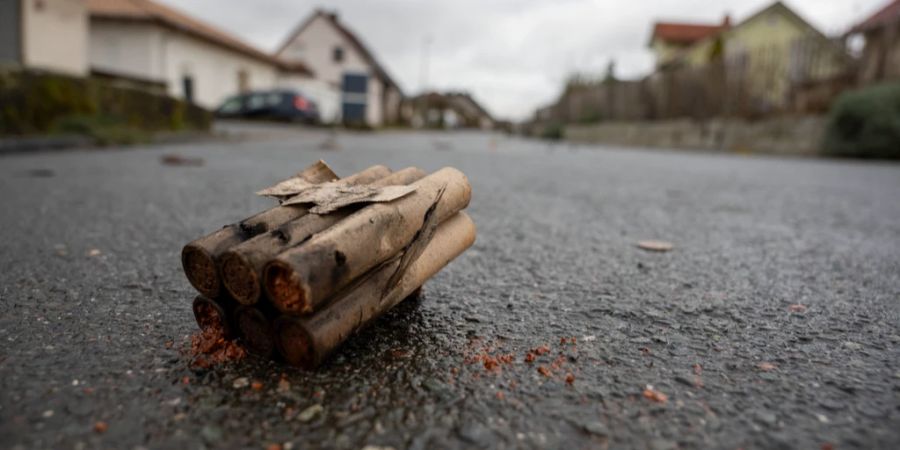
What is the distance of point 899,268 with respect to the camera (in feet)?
6.61

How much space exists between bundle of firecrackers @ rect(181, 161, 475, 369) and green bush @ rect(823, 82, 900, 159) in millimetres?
9712

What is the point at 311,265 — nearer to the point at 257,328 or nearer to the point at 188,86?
the point at 257,328

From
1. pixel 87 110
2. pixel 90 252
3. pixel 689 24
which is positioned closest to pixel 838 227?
pixel 90 252

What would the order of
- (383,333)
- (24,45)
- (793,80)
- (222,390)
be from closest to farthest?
(222,390), (383,333), (24,45), (793,80)

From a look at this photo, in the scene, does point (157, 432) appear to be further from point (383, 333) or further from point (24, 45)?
point (24, 45)

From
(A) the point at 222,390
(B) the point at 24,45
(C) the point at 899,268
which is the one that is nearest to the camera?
(A) the point at 222,390

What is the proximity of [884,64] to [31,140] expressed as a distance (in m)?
12.2

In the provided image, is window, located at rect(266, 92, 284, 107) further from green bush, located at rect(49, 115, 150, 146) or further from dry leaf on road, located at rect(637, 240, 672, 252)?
dry leaf on road, located at rect(637, 240, 672, 252)

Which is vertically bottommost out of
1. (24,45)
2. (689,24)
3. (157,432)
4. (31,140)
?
(157,432)

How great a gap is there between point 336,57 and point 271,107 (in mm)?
16164

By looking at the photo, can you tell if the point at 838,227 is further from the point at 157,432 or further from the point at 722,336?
the point at 157,432

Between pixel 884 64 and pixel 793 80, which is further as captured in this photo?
pixel 793 80

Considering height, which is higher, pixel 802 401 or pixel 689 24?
pixel 689 24

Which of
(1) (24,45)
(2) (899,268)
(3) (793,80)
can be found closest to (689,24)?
(3) (793,80)
